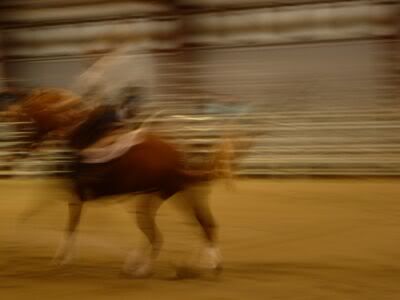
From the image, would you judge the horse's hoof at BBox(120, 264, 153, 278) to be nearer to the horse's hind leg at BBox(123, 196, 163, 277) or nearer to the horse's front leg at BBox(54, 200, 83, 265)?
the horse's hind leg at BBox(123, 196, 163, 277)

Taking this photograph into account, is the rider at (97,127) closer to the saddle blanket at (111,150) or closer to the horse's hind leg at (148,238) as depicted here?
the saddle blanket at (111,150)

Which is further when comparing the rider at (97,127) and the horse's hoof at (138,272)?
the rider at (97,127)

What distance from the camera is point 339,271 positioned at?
20.0 ft

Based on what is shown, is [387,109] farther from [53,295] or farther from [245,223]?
[53,295]

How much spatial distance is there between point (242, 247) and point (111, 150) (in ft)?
5.79

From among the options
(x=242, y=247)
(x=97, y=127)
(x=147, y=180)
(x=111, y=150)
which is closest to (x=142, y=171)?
(x=147, y=180)

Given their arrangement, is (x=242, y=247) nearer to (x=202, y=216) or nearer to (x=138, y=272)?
(x=202, y=216)

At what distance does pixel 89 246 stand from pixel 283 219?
245cm

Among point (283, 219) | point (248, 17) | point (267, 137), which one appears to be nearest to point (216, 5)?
point (248, 17)

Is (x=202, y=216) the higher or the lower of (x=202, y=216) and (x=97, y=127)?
the lower

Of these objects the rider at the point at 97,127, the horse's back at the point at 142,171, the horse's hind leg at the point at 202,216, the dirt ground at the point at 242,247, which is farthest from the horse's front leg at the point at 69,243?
the horse's hind leg at the point at 202,216

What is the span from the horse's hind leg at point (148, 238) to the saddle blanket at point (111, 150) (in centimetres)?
45

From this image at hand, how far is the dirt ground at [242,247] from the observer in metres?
5.62

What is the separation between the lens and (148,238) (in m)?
6.34
